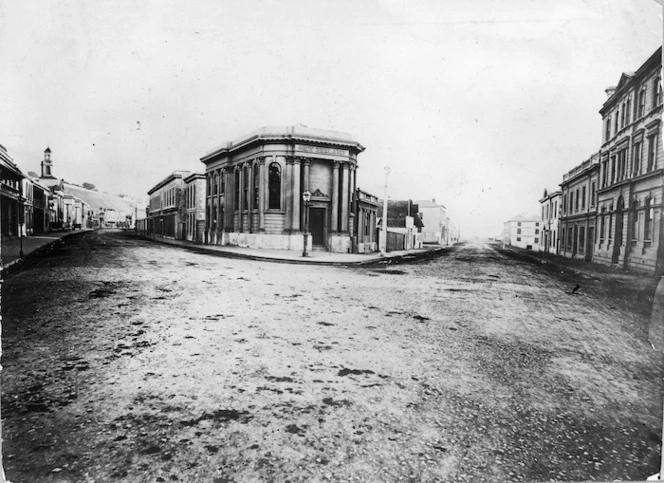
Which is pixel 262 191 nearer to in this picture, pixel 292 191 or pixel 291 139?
pixel 292 191

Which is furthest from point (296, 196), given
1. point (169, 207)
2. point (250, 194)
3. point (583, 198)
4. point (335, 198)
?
point (169, 207)

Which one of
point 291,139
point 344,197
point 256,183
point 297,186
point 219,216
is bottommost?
point 219,216

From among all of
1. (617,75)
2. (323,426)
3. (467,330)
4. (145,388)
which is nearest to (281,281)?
(467,330)

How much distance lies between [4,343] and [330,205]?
2205cm

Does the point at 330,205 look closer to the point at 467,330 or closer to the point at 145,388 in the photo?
the point at 467,330

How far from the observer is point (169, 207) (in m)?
47.0

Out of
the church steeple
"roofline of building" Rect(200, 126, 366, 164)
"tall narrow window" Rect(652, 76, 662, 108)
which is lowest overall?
the church steeple

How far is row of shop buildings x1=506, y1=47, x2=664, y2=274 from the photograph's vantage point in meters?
4.42

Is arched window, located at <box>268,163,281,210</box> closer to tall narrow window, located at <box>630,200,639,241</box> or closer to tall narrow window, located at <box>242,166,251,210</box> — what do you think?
tall narrow window, located at <box>242,166,251,210</box>

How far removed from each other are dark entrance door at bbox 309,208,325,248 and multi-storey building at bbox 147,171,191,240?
66.1ft

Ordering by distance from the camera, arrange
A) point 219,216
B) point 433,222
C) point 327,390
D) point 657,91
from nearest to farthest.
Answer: point 327,390, point 657,91, point 219,216, point 433,222

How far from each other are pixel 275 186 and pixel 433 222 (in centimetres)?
5378

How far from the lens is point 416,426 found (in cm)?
281

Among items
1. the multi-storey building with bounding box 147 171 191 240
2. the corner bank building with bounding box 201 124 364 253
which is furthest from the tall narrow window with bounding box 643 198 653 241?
the multi-storey building with bounding box 147 171 191 240
